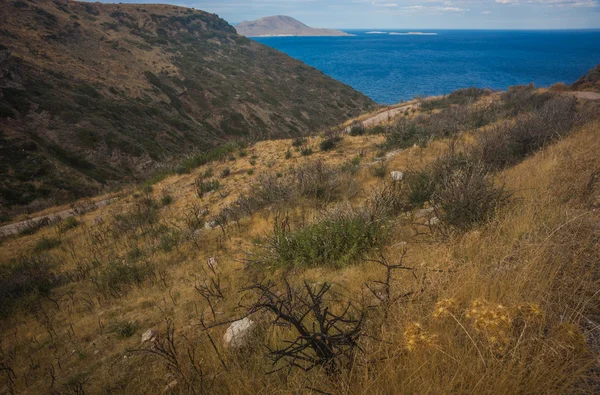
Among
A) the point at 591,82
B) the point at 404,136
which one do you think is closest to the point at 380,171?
the point at 404,136

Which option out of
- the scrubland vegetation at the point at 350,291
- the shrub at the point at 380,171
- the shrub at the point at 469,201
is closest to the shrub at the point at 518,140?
Answer: the scrubland vegetation at the point at 350,291

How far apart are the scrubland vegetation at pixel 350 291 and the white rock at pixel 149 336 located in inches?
1.2

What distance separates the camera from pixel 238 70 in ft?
177

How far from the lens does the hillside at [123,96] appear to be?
18891mm

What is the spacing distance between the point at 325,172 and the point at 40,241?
28.5 feet

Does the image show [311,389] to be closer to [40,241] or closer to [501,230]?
[501,230]

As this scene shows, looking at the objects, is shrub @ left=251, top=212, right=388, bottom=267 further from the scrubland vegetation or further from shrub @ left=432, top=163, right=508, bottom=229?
shrub @ left=432, top=163, right=508, bottom=229

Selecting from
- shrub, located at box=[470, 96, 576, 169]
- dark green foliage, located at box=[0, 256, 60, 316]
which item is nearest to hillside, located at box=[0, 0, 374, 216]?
dark green foliage, located at box=[0, 256, 60, 316]

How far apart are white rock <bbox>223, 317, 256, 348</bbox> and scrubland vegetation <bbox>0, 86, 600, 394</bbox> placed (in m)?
0.06

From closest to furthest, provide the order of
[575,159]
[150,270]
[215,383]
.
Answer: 1. [215,383]
2. [575,159]
3. [150,270]

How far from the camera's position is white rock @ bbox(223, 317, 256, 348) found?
2.61m

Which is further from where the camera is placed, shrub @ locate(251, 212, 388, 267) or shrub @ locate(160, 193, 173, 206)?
shrub @ locate(160, 193, 173, 206)

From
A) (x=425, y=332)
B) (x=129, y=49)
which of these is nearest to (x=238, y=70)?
(x=129, y=49)

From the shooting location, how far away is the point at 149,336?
3.32m
